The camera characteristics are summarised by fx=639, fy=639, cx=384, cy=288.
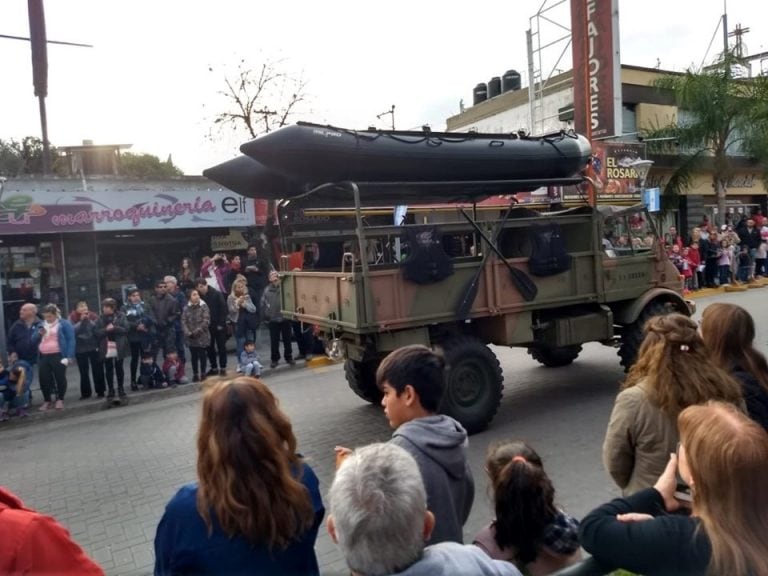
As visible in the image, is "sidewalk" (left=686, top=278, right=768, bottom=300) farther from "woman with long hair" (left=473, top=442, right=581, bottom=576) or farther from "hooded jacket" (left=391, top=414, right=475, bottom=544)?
"hooded jacket" (left=391, top=414, right=475, bottom=544)

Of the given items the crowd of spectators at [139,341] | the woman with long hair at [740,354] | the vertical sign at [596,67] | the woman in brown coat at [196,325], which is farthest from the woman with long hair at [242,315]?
the vertical sign at [596,67]

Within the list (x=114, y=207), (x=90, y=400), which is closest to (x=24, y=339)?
(x=90, y=400)

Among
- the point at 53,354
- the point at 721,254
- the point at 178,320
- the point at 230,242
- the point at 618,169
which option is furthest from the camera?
the point at 618,169

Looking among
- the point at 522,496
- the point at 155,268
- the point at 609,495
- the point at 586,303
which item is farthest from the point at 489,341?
the point at 155,268

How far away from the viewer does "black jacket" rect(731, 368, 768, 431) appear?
2.92 metres

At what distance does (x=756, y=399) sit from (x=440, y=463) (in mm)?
1570

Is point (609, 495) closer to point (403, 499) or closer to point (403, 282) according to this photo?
point (403, 282)

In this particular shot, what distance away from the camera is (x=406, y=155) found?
6.72 metres

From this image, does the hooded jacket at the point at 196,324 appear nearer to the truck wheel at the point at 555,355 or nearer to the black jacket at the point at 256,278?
the black jacket at the point at 256,278

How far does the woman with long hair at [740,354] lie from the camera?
2.94 meters

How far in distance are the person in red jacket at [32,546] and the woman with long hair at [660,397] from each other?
2.16 meters

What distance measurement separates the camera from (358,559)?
1604 millimetres

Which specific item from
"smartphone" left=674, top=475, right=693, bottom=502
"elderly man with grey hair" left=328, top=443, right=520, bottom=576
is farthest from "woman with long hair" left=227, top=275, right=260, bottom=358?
"elderly man with grey hair" left=328, top=443, right=520, bottom=576

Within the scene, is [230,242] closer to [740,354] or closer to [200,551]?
[740,354]
